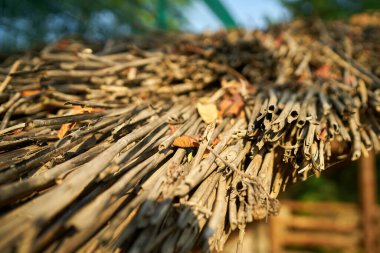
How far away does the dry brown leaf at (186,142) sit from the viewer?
1.18 m

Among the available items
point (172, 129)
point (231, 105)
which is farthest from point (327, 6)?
point (172, 129)

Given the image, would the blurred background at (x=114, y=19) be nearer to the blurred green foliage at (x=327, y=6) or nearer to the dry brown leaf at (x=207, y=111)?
the blurred green foliage at (x=327, y=6)

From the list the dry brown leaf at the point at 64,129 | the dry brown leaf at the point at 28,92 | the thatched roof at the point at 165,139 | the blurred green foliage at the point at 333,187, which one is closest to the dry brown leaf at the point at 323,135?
the thatched roof at the point at 165,139

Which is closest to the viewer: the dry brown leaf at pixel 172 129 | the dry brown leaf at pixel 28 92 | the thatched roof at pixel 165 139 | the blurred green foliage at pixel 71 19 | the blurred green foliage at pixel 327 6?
the thatched roof at pixel 165 139

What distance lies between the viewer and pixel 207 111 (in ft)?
4.84

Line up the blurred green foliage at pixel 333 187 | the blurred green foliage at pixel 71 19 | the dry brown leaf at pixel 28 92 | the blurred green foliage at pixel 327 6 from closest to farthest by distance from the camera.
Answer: the dry brown leaf at pixel 28 92 → the blurred green foliage at pixel 71 19 → the blurred green foliage at pixel 327 6 → the blurred green foliage at pixel 333 187

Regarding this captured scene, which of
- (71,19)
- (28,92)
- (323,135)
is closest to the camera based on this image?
(323,135)

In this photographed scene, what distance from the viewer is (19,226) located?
746mm

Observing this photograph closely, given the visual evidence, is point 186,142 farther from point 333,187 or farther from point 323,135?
point 333,187

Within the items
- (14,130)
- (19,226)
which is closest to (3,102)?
(14,130)

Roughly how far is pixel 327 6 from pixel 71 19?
607cm

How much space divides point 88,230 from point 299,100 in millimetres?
1122

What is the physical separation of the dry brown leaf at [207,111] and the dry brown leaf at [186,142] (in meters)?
0.25

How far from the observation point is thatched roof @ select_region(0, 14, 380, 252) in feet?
2.85
